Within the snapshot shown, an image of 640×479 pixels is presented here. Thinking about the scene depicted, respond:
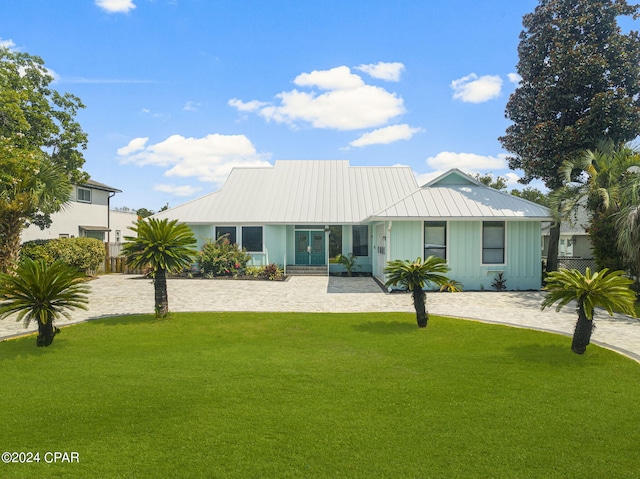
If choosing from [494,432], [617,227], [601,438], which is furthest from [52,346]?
[617,227]

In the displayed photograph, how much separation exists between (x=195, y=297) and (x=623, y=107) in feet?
63.7

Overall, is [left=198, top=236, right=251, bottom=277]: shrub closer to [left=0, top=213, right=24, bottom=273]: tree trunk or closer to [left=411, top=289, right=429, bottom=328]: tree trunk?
[left=0, top=213, right=24, bottom=273]: tree trunk

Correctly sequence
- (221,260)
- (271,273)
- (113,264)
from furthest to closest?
(113,264), (221,260), (271,273)

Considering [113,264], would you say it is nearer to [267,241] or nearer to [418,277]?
[267,241]

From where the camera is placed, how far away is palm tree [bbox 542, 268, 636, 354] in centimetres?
758

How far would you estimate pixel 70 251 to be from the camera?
2000 cm

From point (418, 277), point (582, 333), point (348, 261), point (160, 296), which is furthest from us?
point (348, 261)

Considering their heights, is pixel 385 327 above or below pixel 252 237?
below

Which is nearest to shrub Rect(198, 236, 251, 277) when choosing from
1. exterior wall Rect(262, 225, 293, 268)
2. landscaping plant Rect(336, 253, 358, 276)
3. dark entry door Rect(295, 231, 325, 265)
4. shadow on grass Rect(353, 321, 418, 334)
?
exterior wall Rect(262, 225, 293, 268)

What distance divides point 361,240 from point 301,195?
15.1 feet

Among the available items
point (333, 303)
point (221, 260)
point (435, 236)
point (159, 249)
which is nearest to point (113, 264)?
point (221, 260)

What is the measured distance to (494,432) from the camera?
15.6 ft

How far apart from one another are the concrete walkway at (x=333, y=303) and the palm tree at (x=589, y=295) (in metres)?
1.03

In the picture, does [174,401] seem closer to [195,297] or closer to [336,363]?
[336,363]
